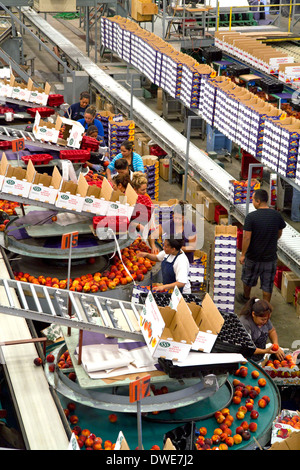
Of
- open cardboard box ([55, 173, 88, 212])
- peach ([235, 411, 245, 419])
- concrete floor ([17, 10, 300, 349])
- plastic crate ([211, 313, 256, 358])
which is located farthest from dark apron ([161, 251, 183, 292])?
peach ([235, 411, 245, 419])

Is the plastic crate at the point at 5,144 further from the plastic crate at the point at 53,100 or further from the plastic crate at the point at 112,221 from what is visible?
the plastic crate at the point at 112,221

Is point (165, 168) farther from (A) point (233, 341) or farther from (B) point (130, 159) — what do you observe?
(A) point (233, 341)

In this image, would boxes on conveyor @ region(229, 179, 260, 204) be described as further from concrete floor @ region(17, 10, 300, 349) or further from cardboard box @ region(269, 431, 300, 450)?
cardboard box @ region(269, 431, 300, 450)

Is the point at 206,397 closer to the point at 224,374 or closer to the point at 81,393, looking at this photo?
the point at 224,374

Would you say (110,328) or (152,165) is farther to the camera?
(152,165)

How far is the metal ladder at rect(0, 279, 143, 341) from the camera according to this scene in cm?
500

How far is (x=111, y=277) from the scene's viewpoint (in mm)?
7344

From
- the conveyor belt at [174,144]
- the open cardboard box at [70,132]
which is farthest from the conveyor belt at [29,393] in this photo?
the conveyor belt at [174,144]

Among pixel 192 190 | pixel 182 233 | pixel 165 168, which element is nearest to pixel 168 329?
pixel 182 233

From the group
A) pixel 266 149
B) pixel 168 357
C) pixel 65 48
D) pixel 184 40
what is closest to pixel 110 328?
pixel 168 357

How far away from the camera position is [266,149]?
360 inches

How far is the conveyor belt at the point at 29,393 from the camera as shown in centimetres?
472

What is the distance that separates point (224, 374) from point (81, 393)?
1.03m

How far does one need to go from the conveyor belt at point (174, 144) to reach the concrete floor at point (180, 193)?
63 cm
